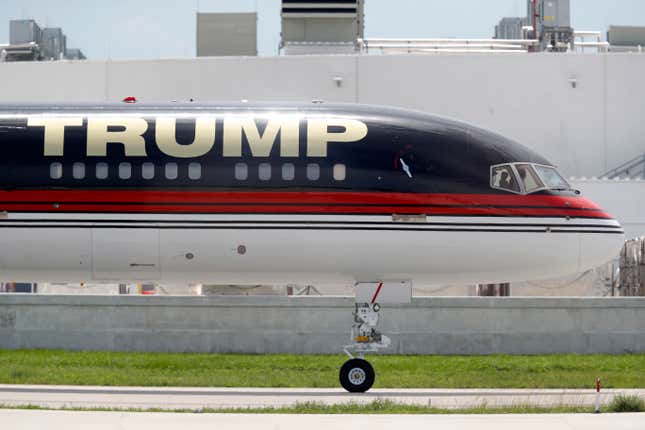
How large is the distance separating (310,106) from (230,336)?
26.7ft

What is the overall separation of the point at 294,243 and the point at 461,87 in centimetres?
2644

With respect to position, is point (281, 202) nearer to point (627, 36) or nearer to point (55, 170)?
point (55, 170)

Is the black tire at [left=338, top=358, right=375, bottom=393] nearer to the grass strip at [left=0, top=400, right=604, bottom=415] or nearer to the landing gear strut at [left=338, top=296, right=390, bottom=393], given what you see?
the landing gear strut at [left=338, top=296, right=390, bottom=393]

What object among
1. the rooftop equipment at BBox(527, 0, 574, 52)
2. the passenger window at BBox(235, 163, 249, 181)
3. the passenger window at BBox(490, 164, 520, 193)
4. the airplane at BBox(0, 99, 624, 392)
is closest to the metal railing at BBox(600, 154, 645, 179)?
the rooftop equipment at BBox(527, 0, 574, 52)

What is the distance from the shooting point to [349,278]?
21.7 m

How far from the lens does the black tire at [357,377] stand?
20.8 m

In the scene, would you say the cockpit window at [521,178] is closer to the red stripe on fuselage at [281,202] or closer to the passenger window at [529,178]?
the passenger window at [529,178]

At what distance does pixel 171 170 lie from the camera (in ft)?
69.3

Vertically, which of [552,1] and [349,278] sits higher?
[552,1]

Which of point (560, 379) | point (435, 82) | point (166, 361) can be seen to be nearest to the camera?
point (560, 379)

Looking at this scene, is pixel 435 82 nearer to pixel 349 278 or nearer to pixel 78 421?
pixel 349 278

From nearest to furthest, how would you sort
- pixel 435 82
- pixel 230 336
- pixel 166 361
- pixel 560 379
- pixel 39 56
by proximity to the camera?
1. pixel 560 379
2. pixel 166 361
3. pixel 230 336
4. pixel 435 82
5. pixel 39 56

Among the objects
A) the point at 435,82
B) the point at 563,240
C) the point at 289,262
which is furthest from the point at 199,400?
the point at 435,82

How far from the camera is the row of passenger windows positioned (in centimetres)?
2109
